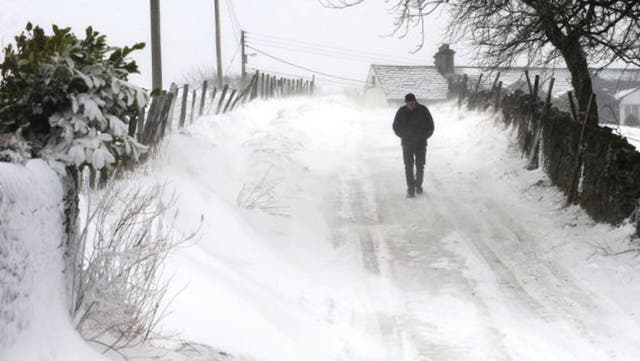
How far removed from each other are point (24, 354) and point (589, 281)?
19.6 feet

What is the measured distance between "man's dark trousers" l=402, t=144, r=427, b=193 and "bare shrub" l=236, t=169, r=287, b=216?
2188 mm

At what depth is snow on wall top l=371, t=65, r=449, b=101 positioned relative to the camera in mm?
55375

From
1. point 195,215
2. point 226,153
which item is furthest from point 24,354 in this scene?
point 226,153

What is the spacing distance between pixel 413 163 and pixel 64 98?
8.85m

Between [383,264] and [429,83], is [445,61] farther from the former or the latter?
[383,264]

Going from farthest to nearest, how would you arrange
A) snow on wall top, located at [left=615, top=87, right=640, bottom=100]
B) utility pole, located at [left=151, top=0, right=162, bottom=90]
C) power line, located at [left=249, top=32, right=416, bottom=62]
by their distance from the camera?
power line, located at [left=249, top=32, right=416, bottom=62] < snow on wall top, located at [left=615, top=87, right=640, bottom=100] < utility pole, located at [left=151, top=0, right=162, bottom=90]

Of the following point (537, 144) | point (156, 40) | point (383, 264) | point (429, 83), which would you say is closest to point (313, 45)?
point (429, 83)

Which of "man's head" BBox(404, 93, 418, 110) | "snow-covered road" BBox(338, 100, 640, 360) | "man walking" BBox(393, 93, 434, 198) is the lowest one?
"snow-covered road" BBox(338, 100, 640, 360)

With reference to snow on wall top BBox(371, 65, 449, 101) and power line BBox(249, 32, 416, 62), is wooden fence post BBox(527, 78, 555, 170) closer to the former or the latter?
snow on wall top BBox(371, 65, 449, 101)

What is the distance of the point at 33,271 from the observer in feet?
10.8

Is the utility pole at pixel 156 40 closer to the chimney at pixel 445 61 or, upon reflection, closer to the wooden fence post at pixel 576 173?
the wooden fence post at pixel 576 173

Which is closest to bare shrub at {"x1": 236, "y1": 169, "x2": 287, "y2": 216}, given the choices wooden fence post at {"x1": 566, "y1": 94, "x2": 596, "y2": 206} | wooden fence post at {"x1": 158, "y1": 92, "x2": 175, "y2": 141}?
wooden fence post at {"x1": 158, "y1": 92, "x2": 175, "y2": 141}

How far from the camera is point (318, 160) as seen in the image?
15.5 meters

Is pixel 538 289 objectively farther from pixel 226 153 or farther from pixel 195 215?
pixel 226 153
